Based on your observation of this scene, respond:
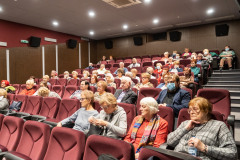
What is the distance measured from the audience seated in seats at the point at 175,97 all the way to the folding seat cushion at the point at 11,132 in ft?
4.05

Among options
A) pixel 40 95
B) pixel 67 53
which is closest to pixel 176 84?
pixel 40 95

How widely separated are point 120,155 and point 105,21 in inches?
205

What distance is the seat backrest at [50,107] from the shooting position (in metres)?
2.16

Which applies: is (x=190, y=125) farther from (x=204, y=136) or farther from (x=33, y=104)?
(x=33, y=104)

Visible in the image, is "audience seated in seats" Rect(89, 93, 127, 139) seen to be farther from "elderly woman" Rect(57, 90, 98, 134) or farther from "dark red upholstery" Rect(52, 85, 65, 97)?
Answer: "dark red upholstery" Rect(52, 85, 65, 97)

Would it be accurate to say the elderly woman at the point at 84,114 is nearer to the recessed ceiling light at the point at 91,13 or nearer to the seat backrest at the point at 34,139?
the seat backrest at the point at 34,139

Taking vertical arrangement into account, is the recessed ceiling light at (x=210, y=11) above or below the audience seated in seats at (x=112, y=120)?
above

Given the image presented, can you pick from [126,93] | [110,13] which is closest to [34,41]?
[110,13]

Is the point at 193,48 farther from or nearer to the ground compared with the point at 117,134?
farther from the ground

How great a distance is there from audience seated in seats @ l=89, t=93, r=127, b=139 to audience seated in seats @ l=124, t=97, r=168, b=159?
0.26ft

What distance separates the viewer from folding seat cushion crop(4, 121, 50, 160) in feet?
3.92

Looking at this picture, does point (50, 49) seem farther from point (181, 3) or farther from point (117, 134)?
point (117, 134)

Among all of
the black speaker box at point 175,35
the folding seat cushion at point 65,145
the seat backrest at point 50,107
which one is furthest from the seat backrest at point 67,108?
the black speaker box at point 175,35

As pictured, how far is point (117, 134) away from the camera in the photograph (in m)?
1.27
